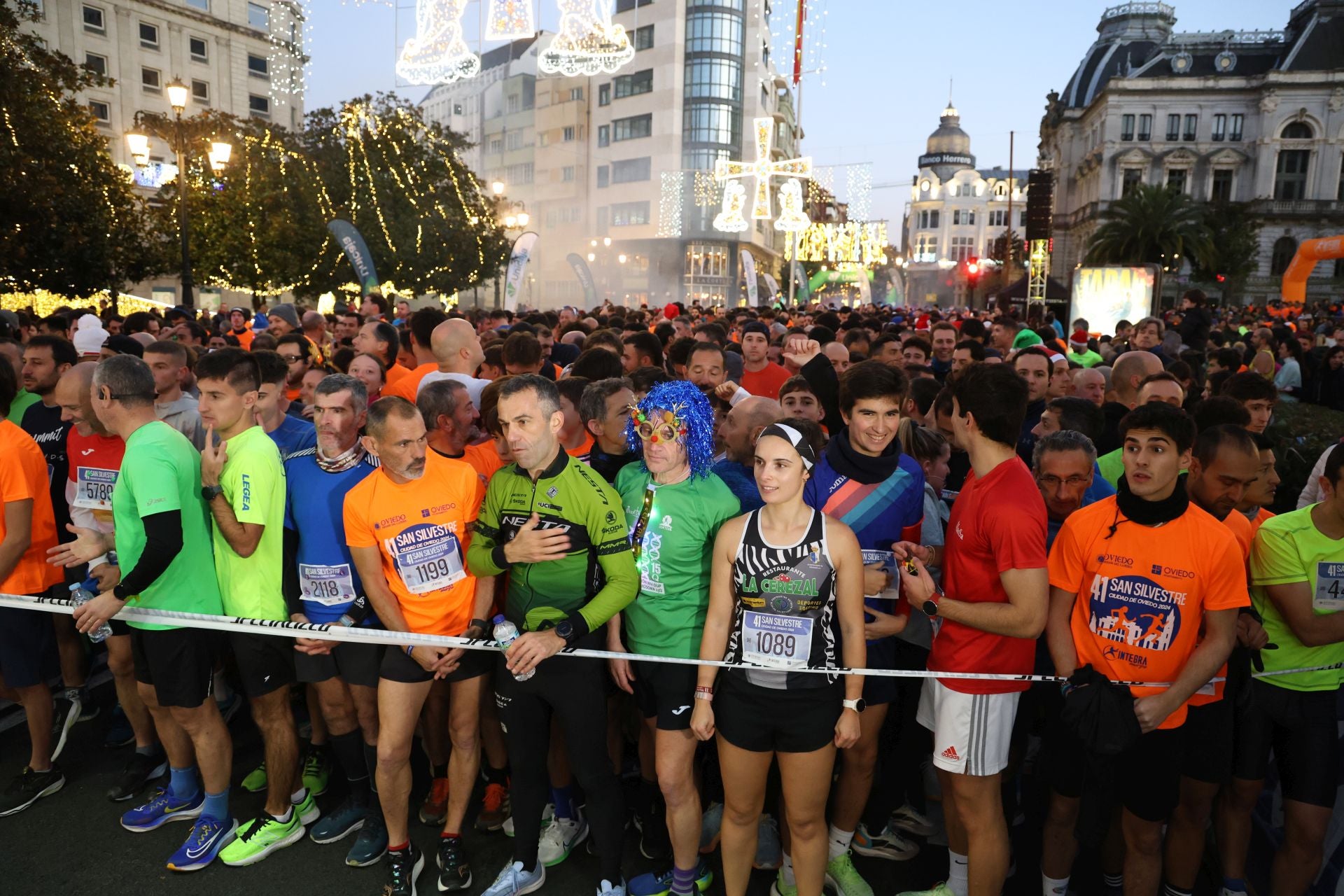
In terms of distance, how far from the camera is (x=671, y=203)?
185 feet

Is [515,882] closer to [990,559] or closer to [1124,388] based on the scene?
[990,559]

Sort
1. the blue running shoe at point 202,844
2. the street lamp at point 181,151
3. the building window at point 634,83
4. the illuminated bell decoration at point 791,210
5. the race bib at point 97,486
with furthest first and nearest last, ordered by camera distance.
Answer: the building window at point 634,83 → the illuminated bell decoration at point 791,210 → the street lamp at point 181,151 → the race bib at point 97,486 → the blue running shoe at point 202,844

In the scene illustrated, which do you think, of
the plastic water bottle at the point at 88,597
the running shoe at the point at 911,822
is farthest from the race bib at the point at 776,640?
the plastic water bottle at the point at 88,597

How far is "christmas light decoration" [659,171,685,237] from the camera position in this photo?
185 ft

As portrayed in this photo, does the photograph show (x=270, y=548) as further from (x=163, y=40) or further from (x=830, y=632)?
(x=163, y=40)

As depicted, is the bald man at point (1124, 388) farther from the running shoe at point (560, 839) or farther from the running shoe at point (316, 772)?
the running shoe at point (316, 772)

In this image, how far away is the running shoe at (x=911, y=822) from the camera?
418 centimetres

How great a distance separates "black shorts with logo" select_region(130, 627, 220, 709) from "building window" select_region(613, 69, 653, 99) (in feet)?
193

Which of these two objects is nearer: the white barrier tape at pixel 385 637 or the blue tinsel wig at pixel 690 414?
the white barrier tape at pixel 385 637

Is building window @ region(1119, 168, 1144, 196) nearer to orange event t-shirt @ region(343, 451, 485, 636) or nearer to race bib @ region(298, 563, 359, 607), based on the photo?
orange event t-shirt @ region(343, 451, 485, 636)

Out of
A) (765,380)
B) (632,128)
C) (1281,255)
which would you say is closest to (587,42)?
(765,380)

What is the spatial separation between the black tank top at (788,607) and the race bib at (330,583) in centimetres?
187

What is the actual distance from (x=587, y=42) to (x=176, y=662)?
22175mm

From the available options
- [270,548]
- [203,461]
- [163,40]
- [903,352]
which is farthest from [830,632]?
[163,40]
